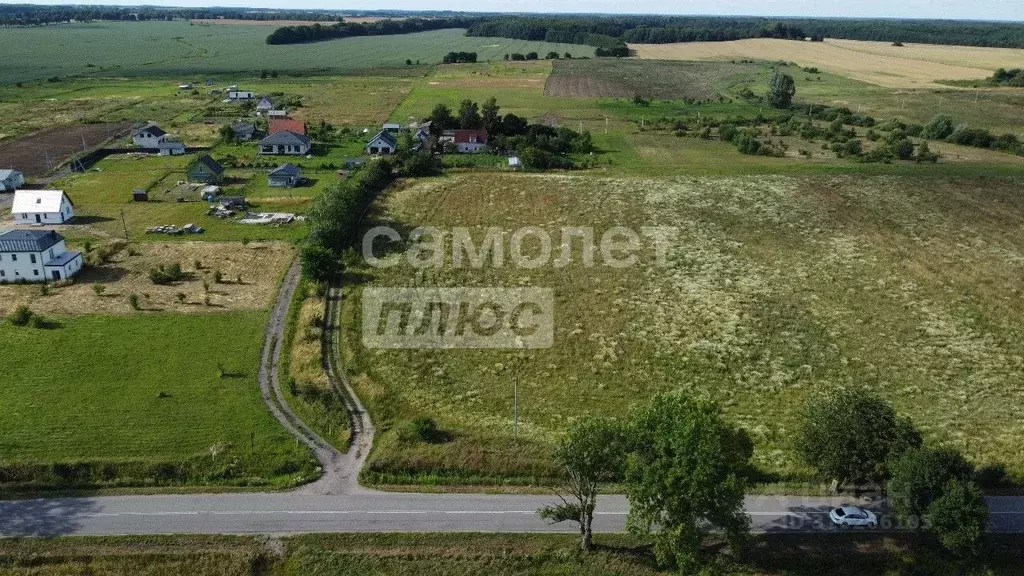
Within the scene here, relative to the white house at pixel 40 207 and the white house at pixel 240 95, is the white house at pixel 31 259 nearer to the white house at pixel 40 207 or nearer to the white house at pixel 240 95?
the white house at pixel 40 207

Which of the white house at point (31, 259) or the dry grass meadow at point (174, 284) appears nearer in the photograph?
the dry grass meadow at point (174, 284)

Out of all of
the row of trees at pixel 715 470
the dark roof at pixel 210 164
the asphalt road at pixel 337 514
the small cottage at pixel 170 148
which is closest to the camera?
the row of trees at pixel 715 470

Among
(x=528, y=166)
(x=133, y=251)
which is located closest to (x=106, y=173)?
(x=133, y=251)

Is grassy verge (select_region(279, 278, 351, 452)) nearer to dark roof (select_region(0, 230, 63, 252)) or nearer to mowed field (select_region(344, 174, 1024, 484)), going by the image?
mowed field (select_region(344, 174, 1024, 484))

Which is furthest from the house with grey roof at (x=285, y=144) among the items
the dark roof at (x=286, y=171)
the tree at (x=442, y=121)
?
the tree at (x=442, y=121)

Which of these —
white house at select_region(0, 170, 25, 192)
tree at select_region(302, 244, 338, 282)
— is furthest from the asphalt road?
white house at select_region(0, 170, 25, 192)
